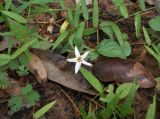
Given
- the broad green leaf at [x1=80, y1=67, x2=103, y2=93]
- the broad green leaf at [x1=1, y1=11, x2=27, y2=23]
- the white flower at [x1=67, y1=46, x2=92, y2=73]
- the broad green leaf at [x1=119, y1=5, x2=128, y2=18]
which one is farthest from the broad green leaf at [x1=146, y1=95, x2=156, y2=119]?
the broad green leaf at [x1=1, y1=11, x2=27, y2=23]

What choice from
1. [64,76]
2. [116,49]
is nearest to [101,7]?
[116,49]

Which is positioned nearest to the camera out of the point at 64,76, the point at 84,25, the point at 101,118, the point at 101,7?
the point at 101,118

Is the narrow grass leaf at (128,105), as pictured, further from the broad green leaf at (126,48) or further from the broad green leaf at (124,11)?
the broad green leaf at (124,11)

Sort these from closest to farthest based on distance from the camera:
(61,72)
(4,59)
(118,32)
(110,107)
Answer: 1. (110,107)
2. (4,59)
3. (61,72)
4. (118,32)

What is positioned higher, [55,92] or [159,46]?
[159,46]

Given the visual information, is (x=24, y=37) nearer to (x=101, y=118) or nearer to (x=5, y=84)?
(x=5, y=84)

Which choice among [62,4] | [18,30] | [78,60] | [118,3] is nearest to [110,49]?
[78,60]

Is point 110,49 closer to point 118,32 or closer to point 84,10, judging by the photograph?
point 118,32
